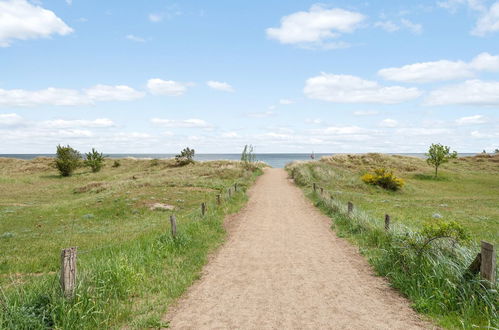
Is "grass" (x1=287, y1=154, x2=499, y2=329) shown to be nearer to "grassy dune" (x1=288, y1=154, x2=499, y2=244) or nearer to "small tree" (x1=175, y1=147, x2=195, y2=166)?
"grassy dune" (x1=288, y1=154, x2=499, y2=244)

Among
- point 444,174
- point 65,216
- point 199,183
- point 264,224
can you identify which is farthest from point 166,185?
point 444,174

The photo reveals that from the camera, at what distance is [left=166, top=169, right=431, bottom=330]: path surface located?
691 centimetres

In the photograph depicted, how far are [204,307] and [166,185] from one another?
1133 inches

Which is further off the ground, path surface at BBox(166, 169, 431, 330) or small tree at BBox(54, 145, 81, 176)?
small tree at BBox(54, 145, 81, 176)

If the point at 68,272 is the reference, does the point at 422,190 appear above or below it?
below

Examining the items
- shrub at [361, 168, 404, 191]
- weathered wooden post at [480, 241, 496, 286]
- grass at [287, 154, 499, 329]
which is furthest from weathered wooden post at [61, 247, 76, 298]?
shrub at [361, 168, 404, 191]

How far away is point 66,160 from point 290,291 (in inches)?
2211

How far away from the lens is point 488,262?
6.96 m

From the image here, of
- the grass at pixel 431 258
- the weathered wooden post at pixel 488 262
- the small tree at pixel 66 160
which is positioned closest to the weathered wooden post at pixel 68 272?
the grass at pixel 431 258

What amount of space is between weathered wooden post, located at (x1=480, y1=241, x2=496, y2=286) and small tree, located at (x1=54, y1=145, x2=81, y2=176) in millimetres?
59211

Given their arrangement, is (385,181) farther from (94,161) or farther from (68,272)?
(94,161)

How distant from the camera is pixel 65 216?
2317 cm

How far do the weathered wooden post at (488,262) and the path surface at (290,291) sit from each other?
5.76 feet

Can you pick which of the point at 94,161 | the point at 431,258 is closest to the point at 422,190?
the point at 431,258
